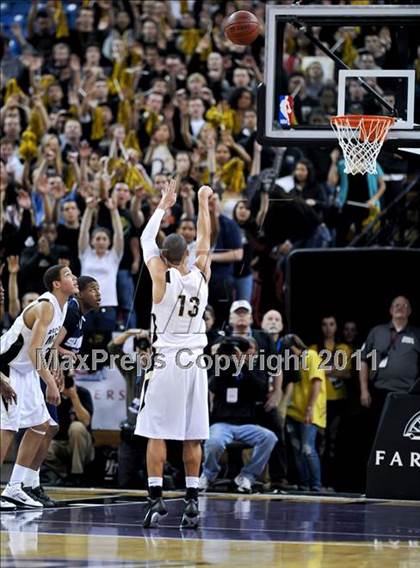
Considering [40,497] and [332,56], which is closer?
[332,56]

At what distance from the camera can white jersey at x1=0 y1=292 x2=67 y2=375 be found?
11703 mm

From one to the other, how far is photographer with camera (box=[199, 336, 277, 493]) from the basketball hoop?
3.53 metres

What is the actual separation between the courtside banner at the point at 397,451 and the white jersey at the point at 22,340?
162 inches

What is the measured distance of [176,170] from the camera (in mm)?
17578

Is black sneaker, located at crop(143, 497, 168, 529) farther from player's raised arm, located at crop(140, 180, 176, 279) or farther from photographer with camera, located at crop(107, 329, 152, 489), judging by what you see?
photographer with camera, located at crop(107, 329, 152, 489)

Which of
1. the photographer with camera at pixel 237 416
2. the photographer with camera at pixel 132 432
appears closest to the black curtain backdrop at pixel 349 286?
the photographer with camera at pixel 237 416

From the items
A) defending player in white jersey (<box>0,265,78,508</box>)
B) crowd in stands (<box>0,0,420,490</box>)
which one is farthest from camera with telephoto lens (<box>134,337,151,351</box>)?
defending player in white jersey (<box>0,265,78,508</box>)

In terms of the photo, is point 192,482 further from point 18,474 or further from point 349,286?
point 349,286

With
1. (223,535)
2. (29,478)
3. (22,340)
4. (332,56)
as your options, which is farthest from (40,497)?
(332,56)

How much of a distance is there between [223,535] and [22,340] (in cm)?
293

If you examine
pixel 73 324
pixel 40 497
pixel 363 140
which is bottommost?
pixel 40 497

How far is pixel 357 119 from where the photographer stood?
11.9 m

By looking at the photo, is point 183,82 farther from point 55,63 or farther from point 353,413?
point 353,413

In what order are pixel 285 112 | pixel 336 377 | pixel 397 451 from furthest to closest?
1. pixel 336 377
2. pixel 397 451
3. pixel 285 112
